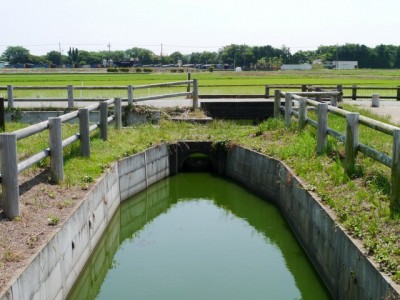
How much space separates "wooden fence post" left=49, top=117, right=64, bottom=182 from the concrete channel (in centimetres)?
61

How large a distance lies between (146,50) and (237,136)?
16701 centimetres

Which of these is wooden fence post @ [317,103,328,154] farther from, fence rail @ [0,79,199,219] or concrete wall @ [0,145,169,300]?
fence rail @ [0,79,199,219]

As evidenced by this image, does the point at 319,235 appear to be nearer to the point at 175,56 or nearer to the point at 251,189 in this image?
the point at 251,189

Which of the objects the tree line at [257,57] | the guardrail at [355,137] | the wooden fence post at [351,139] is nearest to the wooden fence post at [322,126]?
the guardrail at [355,137]

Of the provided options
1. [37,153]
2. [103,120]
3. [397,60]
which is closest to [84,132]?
[103,120]

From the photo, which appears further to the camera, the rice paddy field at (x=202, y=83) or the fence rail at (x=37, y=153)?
the rice paddy field at (x=202, y=83)

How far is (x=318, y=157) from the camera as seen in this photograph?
35.9 feet

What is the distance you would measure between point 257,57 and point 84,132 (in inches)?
5843

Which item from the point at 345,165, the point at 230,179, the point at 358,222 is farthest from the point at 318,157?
the point at 230,179

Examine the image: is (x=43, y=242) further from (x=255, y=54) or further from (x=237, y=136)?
Answer: (x=255, y=54)

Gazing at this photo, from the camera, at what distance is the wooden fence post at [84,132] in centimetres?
1116

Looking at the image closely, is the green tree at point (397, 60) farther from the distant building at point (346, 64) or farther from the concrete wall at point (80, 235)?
the concrete wall at point (80, 235)

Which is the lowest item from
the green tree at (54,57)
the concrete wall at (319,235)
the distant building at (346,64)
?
the concrete wall at (319,235)

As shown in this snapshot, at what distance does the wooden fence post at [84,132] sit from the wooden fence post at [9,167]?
411 centimetres
